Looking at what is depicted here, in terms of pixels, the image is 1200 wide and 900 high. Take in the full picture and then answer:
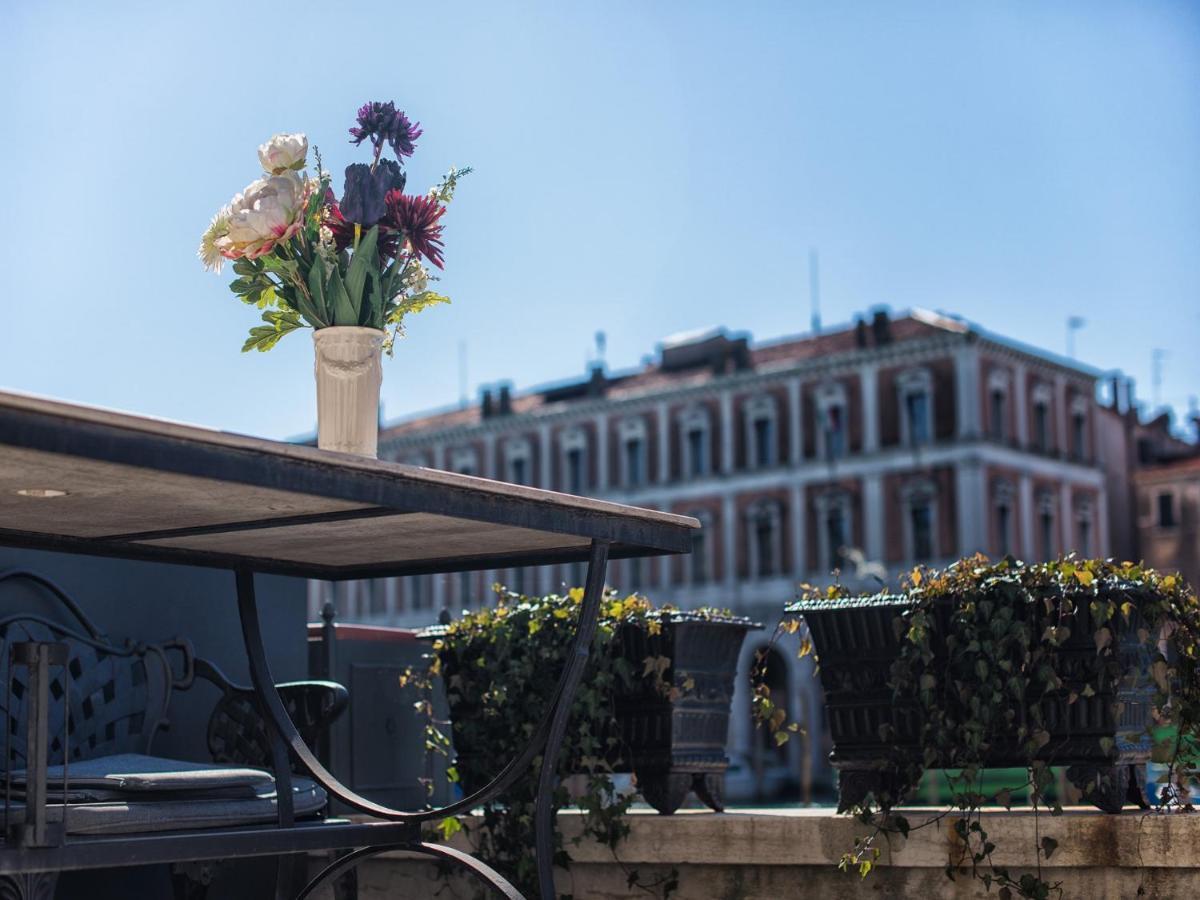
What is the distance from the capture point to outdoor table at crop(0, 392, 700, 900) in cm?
289

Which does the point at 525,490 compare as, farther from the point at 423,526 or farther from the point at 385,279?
A: the point at 385,279

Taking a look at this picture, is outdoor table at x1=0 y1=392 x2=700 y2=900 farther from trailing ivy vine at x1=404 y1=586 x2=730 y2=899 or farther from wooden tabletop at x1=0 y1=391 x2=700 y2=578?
trailing ivy vine at x1=404 y1=586 x2=730 y2=899

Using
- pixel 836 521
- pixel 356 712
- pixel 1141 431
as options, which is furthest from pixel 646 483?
pixel 356 712

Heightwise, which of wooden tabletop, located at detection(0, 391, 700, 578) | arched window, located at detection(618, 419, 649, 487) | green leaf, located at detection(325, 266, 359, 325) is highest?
arched window, located at detection(618, 419, 649, 487)

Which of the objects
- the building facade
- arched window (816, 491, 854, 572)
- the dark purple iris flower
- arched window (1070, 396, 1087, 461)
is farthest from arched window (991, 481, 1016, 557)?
the dark purple iris flower

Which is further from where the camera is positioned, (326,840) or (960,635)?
(960,635)

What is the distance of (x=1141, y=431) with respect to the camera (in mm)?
58375

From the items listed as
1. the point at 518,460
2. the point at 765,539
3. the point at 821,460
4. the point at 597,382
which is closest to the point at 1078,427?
the point at 821,460

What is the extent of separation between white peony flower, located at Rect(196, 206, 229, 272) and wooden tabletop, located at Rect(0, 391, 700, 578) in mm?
608

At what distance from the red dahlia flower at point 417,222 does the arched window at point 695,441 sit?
48.4m

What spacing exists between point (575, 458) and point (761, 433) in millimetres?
7118

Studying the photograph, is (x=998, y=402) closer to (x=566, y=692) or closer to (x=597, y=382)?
(x=597, y=382)

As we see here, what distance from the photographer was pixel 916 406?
4866 cm

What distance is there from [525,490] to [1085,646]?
1.68 meters
